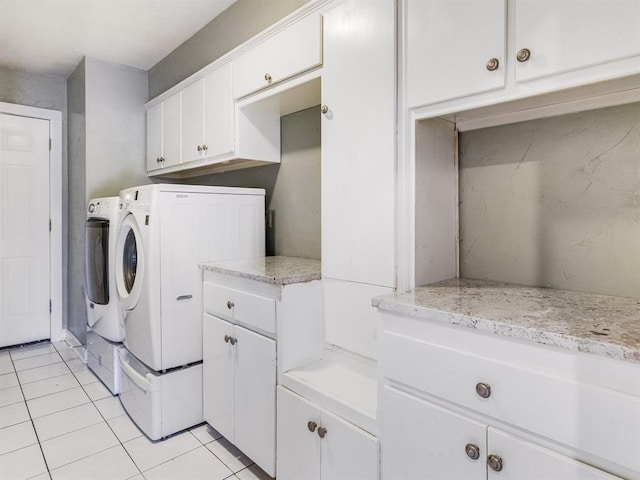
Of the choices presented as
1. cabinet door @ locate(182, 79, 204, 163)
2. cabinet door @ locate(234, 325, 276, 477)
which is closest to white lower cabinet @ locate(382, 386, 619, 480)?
cabinet door @ locate(234, 325, 276, 477)

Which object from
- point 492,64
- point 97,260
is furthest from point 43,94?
point 492,64

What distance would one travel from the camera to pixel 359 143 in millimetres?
1550

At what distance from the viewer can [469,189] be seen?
Result: 62.9 inches

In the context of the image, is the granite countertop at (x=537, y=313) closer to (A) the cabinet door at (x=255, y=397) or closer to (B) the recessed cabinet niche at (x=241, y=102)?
(A) the cabinet door at (x=255, y=397)

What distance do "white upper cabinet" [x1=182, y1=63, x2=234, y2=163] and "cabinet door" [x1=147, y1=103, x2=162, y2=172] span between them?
19.5 inches

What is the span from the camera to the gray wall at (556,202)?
123 centimetres

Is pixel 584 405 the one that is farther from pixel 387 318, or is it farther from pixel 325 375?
pixel 325 375

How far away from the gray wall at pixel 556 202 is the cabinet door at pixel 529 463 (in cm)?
64

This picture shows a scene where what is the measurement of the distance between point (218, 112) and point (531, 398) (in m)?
2.24

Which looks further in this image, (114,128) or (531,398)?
(114,128)

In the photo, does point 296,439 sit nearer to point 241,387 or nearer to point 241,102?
point 241,387

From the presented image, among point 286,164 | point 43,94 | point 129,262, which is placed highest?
point 43,94

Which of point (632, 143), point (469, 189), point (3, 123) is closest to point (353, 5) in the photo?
point (469, 189)

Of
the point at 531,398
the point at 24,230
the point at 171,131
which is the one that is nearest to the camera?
the point at 531,398
